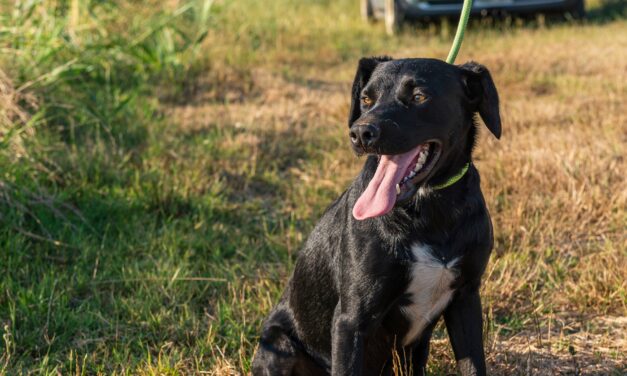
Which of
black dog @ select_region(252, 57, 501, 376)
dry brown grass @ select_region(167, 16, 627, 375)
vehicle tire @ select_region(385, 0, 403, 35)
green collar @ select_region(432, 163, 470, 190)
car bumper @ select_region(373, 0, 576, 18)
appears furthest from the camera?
vehicle tire @ select_region(385, 0, 403, 35)

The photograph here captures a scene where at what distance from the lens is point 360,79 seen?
340 centimetres

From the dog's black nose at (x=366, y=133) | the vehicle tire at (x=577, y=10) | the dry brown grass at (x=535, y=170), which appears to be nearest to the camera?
the dog's black nose at (x=366, y=133)

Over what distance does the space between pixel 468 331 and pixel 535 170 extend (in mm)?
2457

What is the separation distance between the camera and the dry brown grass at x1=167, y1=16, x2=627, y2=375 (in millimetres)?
3988

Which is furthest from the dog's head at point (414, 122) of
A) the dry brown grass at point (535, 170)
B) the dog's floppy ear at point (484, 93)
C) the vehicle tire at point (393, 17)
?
the vehicle tire at point (393, 17)

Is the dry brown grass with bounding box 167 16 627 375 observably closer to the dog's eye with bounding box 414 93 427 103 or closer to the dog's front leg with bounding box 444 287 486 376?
the dog's front leg with bounding box 444 287 486 376

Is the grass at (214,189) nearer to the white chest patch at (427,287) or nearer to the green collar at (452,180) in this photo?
the white chest patch at (427,287)

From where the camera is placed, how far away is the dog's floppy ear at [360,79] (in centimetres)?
337

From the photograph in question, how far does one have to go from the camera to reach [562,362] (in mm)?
3742

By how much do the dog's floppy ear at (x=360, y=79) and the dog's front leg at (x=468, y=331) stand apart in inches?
31.0

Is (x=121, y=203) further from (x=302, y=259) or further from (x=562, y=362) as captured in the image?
(x=562, y=362)

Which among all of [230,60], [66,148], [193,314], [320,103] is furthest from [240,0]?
[193,314]

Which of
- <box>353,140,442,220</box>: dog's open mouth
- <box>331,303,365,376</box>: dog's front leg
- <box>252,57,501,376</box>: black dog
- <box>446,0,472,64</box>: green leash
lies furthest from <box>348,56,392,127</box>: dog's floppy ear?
<box>331,303,365,376</box>: dog's front leg

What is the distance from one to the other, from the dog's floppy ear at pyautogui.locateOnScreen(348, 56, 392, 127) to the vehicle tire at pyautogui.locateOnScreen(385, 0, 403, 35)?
6.37 meters
